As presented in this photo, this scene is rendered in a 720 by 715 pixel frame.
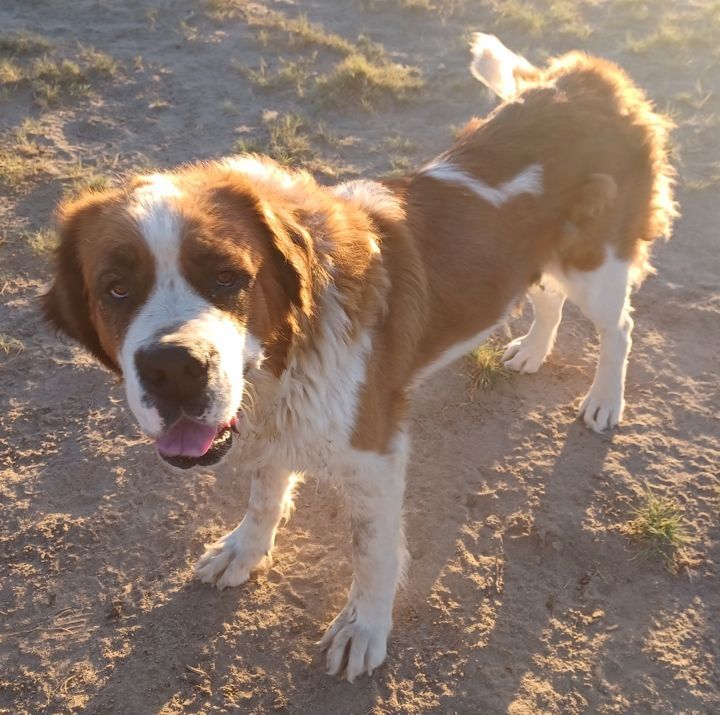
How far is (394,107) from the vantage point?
276 inches

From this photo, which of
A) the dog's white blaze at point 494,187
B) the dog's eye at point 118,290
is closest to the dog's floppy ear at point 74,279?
the dog's eye at point 118,290

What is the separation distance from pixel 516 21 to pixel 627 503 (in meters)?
7.35

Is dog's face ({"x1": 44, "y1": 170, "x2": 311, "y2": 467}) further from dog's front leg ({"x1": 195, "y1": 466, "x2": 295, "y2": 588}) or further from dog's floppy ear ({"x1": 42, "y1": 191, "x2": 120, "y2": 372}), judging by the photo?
dog's front leg ({"x1": 195, "y1": 466, "x2": 295, "y2": 588})

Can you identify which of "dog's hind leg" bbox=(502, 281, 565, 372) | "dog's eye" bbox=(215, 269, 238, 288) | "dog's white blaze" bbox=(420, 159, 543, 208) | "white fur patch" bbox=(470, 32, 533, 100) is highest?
"white fur patch" bbox=(470, 32, 533, 100)

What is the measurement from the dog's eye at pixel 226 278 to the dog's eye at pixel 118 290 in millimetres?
281

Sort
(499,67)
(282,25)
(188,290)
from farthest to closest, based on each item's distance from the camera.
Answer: (282,25)
(499,67)
(188,290)

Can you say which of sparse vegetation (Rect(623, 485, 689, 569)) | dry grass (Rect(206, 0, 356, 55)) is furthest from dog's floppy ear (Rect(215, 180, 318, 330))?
dry grass (Rect(206, 0, 356, 55))

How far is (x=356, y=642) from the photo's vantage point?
2.72 metres

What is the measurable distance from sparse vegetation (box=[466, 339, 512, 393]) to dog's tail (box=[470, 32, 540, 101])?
1.50 metres

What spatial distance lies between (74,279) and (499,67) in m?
2.81

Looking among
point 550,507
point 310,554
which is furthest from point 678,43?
point 310,554

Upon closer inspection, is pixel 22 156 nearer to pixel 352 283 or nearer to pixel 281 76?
pixel 281 76

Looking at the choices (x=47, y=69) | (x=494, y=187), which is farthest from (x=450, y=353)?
(x=47, y=69)

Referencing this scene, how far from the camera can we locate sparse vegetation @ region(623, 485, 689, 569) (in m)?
3.15
